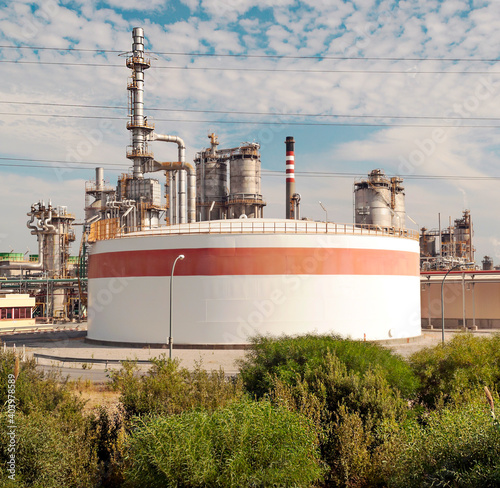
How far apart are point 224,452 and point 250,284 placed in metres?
25.9

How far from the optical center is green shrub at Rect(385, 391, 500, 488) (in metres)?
9.05

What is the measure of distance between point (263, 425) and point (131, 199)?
4715 cm

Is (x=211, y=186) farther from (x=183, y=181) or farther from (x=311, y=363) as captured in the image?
(x=311, y=363)

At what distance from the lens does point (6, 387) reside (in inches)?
625

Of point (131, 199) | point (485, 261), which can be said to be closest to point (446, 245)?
point (485, 261)

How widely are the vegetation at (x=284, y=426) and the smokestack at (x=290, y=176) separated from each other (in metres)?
41.3

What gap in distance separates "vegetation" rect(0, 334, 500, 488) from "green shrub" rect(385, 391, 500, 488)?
2 cm

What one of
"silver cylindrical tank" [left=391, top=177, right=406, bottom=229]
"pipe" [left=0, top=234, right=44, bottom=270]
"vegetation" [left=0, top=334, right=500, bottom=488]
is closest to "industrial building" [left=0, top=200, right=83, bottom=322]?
"pipe" [left=0, top=234, right=44, bottom=270]

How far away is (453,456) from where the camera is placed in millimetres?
9625

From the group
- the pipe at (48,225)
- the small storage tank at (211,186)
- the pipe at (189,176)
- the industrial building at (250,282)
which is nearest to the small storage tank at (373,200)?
the small storage tank at (211,186)

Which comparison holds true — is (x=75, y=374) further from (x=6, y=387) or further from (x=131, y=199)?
(x=131, y=199)

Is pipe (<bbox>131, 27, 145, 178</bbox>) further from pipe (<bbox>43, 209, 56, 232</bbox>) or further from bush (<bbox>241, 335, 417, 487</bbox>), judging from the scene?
bush (<bbox>241, 335, 417, 487</bbox>)

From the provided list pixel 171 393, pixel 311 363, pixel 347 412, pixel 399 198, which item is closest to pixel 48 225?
pixel 399 198

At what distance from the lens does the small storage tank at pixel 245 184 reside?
210 ft
